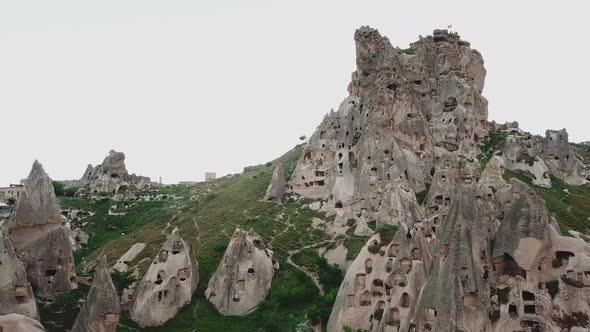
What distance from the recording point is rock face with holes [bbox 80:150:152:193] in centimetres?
10612

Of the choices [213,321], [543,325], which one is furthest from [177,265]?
[543,325]

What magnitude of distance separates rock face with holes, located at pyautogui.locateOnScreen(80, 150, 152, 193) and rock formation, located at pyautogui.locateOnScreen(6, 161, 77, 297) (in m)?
47.3

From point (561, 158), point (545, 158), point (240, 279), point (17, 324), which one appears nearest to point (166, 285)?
point (240, 279)

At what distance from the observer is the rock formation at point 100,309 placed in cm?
4678

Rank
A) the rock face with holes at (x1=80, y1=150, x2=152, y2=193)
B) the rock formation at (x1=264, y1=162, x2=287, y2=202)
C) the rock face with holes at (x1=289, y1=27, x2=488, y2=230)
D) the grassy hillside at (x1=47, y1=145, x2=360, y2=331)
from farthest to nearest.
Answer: the rock face with holes at (x1=80, y1=150, x2=152, y2=193)
the rock formation at (x1=264, y1=162, x2=287, y2=202)
the rock face with holes at (x1=289, y1=27, x2=488, y2=230)
the grassy hillside at (x1=47, y1=145, x2=360, y2=331)

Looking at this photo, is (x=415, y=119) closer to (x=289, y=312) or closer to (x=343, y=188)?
(x=343, y=188)

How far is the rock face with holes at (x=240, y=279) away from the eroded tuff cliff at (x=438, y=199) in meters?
9.60

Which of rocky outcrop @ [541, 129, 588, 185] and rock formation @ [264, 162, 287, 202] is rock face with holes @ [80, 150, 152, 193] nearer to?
rock formation @ [264, 162, 287, 202]

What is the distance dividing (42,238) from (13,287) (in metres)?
7.86

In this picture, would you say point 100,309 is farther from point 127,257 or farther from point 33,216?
point 127,257

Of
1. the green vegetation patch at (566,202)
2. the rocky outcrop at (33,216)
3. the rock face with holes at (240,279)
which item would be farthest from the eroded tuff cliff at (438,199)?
the rocky outcrop at (33,216)

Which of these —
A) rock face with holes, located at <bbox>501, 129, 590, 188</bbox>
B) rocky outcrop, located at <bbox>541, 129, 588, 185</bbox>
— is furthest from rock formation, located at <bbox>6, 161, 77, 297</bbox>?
rocky outcrop, located at <bbox>541, 129, 588, 185</bbox>

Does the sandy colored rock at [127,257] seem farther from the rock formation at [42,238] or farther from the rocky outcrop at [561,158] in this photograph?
the rocky outcrop at [561,158]

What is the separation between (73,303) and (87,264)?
18.9 metres
